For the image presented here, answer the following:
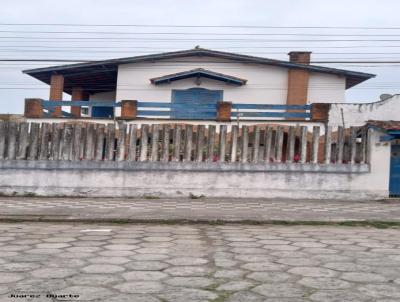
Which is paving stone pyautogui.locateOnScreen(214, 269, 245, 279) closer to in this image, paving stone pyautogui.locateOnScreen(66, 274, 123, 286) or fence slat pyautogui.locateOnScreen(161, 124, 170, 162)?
paving stone pyautogui.locateOnScreen(66, 274, 123, 286)

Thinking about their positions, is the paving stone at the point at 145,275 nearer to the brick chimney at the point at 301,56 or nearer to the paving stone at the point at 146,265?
the paving stone at the point at 146,265

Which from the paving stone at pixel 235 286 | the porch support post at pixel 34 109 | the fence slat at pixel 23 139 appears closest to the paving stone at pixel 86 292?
the paving stone at pixel 235 286

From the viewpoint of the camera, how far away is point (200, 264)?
449 centimetres

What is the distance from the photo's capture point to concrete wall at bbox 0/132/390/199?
38.0ft

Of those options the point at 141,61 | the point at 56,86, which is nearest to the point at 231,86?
the point at 141,61

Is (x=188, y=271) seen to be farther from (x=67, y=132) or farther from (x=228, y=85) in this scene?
(x=228, y=85)

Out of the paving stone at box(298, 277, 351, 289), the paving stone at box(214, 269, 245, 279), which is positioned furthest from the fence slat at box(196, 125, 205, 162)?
the paving stone at box(298, 277, 351, 289)

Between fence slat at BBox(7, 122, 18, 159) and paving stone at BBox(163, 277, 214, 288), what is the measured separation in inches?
353

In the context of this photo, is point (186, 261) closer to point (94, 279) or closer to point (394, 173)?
point (94, 279)

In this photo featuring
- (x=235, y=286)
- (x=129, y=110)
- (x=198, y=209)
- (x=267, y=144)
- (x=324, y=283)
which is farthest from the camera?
(x=129, y=110)

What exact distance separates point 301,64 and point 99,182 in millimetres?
10965

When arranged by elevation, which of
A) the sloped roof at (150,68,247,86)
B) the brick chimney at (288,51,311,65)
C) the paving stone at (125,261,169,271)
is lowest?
the paving stone at (125,261,169,271)

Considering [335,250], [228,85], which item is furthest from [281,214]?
[228,85]

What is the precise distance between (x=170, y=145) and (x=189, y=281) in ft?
Result: 26.4
